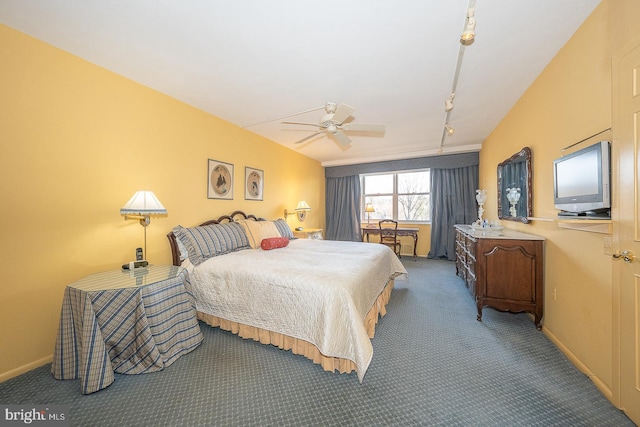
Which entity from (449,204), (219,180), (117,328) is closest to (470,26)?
(117,328)

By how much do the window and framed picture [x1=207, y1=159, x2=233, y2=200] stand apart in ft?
12.8

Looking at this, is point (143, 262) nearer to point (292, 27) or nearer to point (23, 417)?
point (23, 417)

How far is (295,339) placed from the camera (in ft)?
6.44

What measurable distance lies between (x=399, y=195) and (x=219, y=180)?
4.43 metres

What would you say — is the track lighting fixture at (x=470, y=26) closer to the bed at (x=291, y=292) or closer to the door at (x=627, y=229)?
the door at (x=627, y=229)

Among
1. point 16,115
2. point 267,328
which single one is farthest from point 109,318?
point 16,115

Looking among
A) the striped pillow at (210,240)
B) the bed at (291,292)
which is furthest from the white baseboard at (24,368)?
the striped pillow at (210,240)

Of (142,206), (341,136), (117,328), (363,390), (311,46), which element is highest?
(311,46)

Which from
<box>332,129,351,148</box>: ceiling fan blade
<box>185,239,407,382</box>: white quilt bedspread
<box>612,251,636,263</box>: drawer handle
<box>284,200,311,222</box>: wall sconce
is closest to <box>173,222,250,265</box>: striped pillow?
<box>185,239,407,382</box>: white quilt bedspread

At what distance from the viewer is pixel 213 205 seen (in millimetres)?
3381

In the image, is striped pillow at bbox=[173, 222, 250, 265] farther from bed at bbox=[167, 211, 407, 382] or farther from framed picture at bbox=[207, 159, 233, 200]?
framed picture at bbox=[207, 159, 233, 200]

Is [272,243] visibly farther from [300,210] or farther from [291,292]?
[300,210]

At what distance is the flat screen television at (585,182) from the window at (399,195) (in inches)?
152

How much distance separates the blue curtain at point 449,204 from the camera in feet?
16.9
